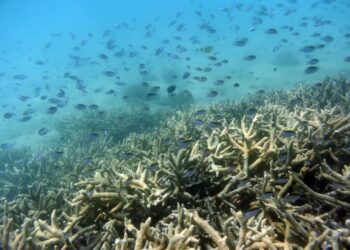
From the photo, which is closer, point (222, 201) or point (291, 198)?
point (291, 198)

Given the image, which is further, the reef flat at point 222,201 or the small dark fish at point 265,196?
the small dark fish at point 265,196

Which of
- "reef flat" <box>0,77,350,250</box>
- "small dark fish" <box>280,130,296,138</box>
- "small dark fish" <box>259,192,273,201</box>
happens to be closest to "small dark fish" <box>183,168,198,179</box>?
"reef flat" <box>0,77,350,250</box>

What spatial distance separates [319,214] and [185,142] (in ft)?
7.58

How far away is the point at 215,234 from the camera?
291 cm

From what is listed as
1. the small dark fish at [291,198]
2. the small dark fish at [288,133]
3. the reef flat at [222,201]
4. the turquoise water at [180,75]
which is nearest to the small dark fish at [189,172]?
the reef flat at [222,201]

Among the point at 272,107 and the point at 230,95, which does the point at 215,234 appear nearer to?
the point at 272,107

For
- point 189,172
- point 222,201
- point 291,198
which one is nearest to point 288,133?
point 291,198

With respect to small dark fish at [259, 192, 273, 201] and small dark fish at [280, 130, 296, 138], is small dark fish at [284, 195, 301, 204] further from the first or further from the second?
small dark fish at [280, 130, 296, 138]

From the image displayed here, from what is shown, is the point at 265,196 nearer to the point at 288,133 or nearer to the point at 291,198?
the point at 291,198

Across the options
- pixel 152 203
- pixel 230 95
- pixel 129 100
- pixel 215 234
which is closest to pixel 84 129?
pixel 129 100

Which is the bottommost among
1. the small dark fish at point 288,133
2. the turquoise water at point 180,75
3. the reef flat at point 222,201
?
the reef flat at point 222,201

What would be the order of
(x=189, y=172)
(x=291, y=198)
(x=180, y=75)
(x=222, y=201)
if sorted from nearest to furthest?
(x=291, y=198)
(x=222, y=201)
(x=189, y=172)
(x=180, y=75)

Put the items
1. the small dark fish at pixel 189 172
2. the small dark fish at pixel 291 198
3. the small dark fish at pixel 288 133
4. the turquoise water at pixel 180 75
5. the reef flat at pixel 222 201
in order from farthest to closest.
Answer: the turquoise water at pixel 180 75, the small dark fish at pixel 288 133, the small dark fish at pixel 189 172, the small dark fish at pixel 291 198, the reef flat at pixel 222 201

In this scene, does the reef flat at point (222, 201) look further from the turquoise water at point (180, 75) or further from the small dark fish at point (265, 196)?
the turquoise water at point (180, 75)
